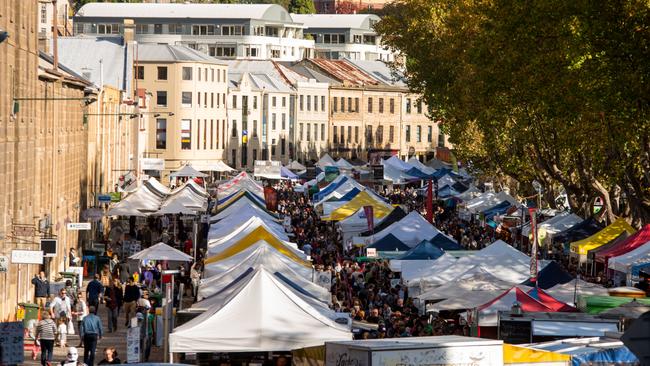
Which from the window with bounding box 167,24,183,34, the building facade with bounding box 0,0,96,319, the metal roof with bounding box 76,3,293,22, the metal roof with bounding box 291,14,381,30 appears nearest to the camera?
the building facade with bounding box 0,0,96,319

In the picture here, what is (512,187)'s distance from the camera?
253 feet

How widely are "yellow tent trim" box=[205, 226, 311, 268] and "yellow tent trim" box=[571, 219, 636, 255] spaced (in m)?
6.97

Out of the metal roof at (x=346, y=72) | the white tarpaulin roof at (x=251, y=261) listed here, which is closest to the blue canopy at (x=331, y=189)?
the white tarpaulin roof at (x=251, y=261)

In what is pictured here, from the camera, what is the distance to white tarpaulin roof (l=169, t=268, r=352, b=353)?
22.7m

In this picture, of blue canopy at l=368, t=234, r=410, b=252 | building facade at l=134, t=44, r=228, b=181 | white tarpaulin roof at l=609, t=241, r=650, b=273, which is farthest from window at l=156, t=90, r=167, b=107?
white tarpaulin roof at l=609, t=241, r=650, b=273

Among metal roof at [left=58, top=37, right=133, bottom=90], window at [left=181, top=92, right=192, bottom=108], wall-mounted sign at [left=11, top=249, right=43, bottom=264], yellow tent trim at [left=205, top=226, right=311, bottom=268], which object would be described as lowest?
yellow tent trim at [left=205, top=226, right=311, bottom=268]

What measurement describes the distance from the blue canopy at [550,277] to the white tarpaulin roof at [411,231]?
410 inches

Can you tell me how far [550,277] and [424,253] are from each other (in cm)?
667

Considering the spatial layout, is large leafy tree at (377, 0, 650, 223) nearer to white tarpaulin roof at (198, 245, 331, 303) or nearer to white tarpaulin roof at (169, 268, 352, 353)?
white tarpaulin roof at (198, 245, 331, 303)

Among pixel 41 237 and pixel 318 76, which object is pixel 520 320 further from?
pixel 318 76

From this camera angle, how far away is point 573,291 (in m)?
30.0

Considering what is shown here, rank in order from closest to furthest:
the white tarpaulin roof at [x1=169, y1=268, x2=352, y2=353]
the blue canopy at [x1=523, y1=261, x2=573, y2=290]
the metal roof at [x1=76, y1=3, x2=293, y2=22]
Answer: the white tarpaulin roof at [x1=169, y1=268, x2=352, y2=353], the blue canopy at [x1=523, y1=261, x2=573, y2=290], the metal roof at [x1=76, y1=3, x2=293, y2=22]

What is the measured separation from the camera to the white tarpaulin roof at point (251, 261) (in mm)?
33562

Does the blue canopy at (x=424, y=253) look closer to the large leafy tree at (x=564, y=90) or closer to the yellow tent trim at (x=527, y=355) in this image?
the large leafy tree at (x=564, y=90)
